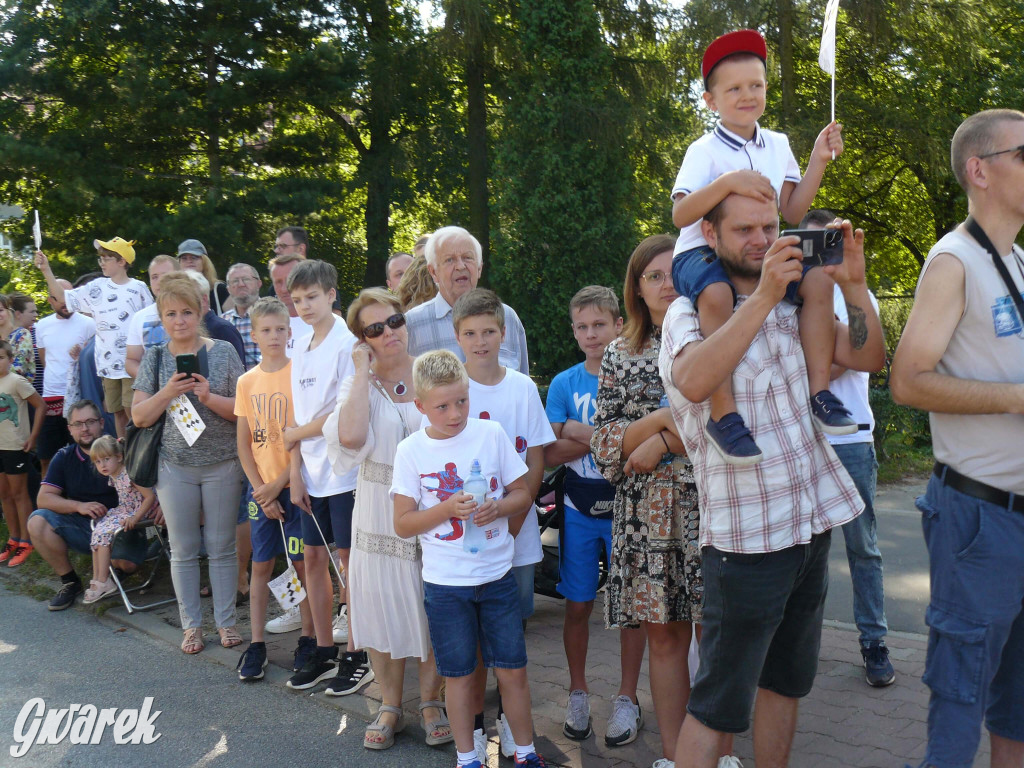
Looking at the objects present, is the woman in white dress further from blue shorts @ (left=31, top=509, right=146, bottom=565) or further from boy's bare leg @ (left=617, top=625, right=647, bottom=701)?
blue shorts @ (left=31, top=509, right=146, bottom=565)

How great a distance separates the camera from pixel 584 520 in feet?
13.9

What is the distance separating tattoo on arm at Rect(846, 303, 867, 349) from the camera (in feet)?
9.18

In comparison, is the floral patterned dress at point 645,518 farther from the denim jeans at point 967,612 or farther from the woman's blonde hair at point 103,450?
the woman's blonde hair at point 103,450

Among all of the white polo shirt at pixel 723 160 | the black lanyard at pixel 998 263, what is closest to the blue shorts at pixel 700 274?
the white polo shirt at pixel 723 160

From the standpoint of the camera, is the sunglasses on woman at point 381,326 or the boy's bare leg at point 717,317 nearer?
the boy's bare leg at point 717,317

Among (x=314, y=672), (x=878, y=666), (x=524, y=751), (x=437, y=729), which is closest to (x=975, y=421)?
(x=878, y=666)

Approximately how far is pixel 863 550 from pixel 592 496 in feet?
4.68

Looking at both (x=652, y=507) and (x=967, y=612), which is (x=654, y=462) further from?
(x=967, y=612)

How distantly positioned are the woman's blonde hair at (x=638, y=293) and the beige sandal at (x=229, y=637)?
11.1 ft

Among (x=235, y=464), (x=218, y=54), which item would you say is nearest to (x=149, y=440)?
(x=235, y=464)

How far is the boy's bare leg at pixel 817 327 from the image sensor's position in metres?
2.79

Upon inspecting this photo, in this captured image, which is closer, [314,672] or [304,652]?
[314,672]

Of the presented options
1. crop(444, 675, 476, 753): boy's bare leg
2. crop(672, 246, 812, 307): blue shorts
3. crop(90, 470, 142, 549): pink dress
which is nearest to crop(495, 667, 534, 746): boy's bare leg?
crop(444, 675, 476, 753): boy's bare leg

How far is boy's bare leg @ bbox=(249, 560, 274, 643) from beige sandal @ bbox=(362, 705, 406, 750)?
1184mm
